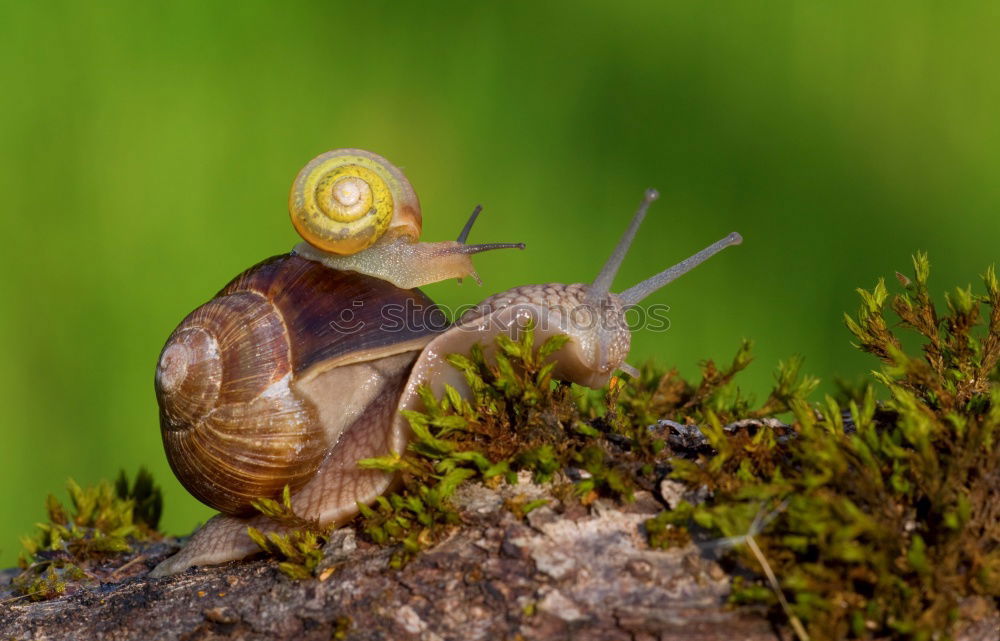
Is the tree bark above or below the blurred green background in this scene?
below

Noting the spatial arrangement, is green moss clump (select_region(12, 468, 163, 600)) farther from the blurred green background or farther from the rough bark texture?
the blurred green background

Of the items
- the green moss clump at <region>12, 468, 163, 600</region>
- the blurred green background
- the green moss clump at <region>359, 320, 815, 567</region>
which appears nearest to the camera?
the green moss clump at <region>359, 320, 815, 567</region>

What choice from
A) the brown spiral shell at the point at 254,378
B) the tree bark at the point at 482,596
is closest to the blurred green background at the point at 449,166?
the brown spiral shell at the point at 254,378

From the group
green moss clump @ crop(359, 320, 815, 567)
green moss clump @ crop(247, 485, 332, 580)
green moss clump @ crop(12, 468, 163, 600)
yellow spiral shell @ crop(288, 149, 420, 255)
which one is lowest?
green moss clump @ crop(12, 468, 163, 600)

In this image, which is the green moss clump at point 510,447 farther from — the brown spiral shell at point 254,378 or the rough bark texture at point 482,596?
the brown spiral shell at point 254,378

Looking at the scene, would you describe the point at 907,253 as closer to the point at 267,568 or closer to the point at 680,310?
the point at 680,310

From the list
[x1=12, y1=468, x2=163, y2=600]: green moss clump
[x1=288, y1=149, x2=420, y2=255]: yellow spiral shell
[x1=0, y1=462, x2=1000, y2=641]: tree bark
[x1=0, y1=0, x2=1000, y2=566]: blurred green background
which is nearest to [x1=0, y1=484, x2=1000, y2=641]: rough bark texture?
[x1=0, y1=462, x2=1000, y2=641]: tree bark

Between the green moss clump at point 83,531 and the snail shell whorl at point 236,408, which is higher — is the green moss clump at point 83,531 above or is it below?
below

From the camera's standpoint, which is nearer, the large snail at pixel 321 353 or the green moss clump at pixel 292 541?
the green moss clump at pixel 292 541
